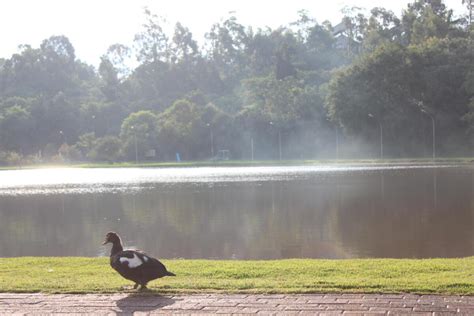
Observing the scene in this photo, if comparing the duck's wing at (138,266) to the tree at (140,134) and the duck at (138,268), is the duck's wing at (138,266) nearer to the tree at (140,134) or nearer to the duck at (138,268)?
the duck at (138,268)

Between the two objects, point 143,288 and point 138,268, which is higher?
point 138,268

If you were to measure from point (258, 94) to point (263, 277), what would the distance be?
9391cm

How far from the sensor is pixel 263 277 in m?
9.39

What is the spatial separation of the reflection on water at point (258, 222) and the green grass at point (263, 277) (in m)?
2.82

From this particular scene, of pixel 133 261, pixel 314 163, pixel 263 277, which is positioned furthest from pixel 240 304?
pixel 314 163

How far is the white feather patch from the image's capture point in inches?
320

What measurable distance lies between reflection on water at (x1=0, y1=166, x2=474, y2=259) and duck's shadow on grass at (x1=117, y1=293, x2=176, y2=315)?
5.56 m

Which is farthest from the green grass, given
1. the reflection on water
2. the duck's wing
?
the reflection on water

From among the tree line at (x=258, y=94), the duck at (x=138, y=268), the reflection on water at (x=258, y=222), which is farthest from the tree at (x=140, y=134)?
the duck at (x=138, y=268)

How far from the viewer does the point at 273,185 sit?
32812mm

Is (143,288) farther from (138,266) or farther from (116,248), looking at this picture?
(116,248)

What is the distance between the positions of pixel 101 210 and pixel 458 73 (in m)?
59.1

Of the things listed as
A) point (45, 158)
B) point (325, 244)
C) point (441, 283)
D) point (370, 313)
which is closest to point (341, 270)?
point (441, 283)

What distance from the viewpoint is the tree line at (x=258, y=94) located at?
7612 cm
